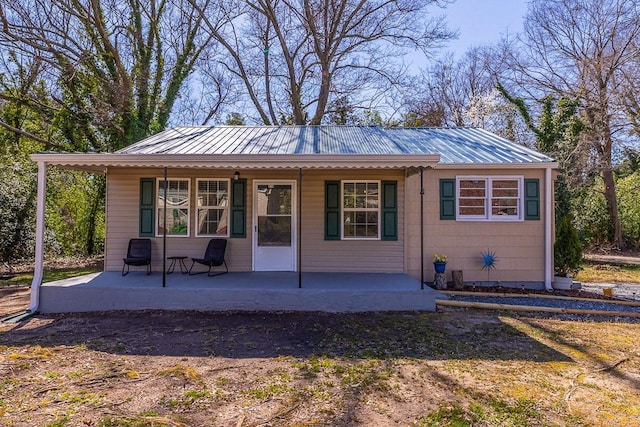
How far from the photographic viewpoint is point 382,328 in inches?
200

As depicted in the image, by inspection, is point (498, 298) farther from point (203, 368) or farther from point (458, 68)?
point (458, 68)

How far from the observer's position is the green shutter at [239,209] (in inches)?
292

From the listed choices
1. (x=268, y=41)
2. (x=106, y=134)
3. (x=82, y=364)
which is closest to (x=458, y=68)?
(x=268, y=41)

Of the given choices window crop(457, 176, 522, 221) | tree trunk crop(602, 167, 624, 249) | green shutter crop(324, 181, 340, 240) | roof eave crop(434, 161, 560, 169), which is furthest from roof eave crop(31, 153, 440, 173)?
tree trunk crop(602, 167, 624, 249)

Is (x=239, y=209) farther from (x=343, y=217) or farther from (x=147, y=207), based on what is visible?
(x=343, y=217)

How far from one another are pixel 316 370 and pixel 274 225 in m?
4.00

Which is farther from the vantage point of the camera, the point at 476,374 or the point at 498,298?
the point at 498,298

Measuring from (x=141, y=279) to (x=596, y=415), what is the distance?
637cm

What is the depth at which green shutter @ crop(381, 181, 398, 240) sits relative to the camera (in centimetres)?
742

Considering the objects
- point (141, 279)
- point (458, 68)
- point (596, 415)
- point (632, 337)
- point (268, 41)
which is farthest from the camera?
point (458, 68)

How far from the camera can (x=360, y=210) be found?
7473mm

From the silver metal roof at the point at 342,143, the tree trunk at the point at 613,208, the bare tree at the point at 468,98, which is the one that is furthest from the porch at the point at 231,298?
the tree trunk at the point at 613,208

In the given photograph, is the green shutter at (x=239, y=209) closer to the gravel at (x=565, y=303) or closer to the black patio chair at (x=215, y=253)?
the black patio chair at (x=215, y=253)

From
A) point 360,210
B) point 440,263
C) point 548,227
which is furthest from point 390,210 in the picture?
point 548,227
